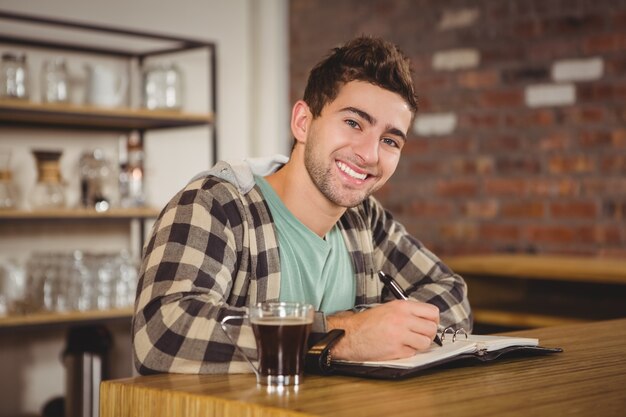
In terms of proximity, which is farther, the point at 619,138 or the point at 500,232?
the point at 500,232

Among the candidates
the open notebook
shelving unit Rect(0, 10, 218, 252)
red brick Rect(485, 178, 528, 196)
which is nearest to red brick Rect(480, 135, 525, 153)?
red brick Rect(485, 178, 528, 196)

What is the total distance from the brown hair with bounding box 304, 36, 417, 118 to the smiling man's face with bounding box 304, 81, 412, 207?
1cm

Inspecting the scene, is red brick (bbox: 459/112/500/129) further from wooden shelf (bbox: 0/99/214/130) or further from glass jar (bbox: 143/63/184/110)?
glass jar (bbox: 143/63/184/110)

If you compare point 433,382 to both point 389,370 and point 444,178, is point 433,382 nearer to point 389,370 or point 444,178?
point 389,370

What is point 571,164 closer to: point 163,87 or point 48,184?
point 163,87

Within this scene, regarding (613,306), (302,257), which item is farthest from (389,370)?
(613,306)

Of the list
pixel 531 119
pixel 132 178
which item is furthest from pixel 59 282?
pixel 531 119

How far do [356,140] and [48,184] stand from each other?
2050 millimetres

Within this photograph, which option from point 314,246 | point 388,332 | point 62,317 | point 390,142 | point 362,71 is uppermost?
point 362,71

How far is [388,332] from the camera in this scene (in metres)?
1.39

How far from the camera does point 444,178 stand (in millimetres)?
3951

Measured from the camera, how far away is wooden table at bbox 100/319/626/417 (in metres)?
1.13

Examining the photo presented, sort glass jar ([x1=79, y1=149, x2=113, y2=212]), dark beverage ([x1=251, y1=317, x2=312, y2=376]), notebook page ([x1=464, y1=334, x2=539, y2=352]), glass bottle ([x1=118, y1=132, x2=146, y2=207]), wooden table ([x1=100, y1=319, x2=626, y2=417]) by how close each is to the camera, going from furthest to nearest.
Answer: glass bottle ([x1=118, y1=132, x2=146, y2=207]) → glass jar ([x1=79, y1=149, x2=113, y2=212]) → notebook page ([x1=464, y1=334, x2=539, y2=352]) → dark beverage ([x1=251, y1=317, x2=312, y2=376]) → wooden table ([x1=100, y1=319, x2=626, y2=417])

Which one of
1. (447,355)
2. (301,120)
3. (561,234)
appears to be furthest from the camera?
(561,234)
